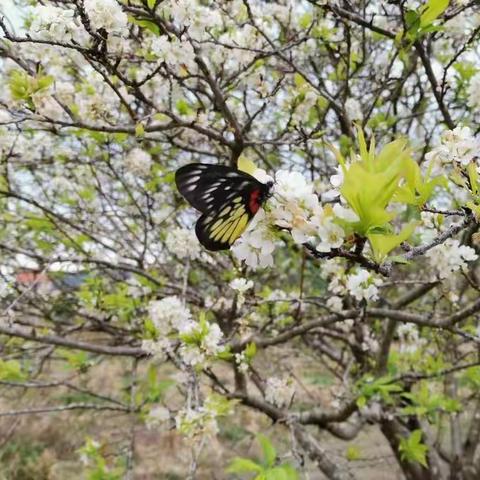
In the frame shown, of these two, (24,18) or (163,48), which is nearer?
(163,48)

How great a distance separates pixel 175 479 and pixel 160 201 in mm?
3856

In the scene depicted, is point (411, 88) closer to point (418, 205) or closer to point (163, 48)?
point (163, 48)

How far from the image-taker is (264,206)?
1.00m

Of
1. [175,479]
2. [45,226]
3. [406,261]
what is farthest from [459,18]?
[175,479]

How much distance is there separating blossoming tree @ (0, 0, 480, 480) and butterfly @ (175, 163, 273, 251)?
39 mm

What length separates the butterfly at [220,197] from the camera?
0.97m

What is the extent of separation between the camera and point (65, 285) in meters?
4.64

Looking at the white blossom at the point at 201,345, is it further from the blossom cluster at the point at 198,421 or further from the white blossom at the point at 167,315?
the white blossom at the point at 167,315

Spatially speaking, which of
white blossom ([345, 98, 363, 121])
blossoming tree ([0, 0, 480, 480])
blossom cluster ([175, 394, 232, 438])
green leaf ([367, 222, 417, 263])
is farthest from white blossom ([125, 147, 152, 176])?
green leaf ([367, 222, 417, 263])

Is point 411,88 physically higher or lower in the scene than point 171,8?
higher

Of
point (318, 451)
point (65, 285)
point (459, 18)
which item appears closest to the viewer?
point (459, 18)

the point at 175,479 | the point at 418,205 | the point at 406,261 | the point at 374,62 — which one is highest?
the point at 374,62

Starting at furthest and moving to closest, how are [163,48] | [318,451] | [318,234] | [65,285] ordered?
[65,285] < [318,451] < [163,48] < [318,234]

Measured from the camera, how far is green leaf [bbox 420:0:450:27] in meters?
1.74
